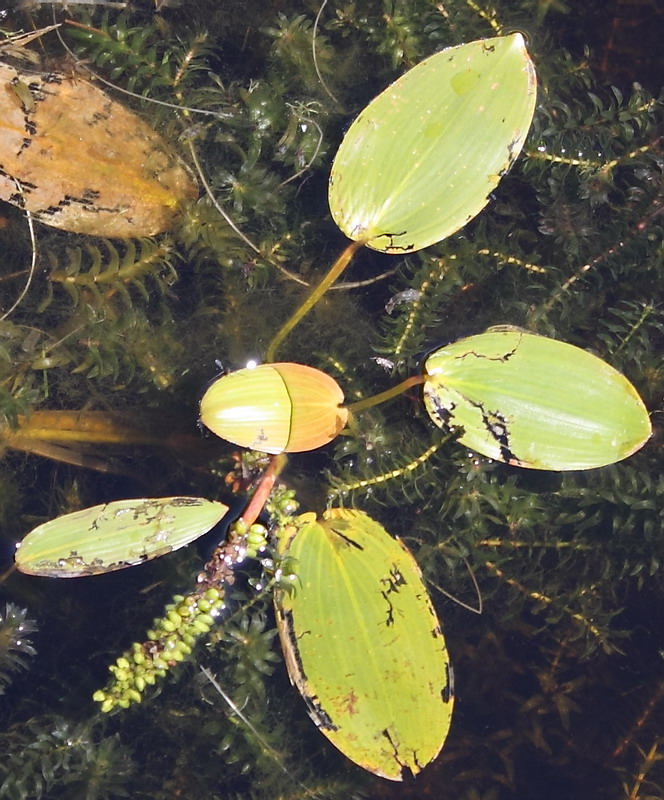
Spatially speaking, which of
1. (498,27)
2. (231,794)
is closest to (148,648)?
(231,794)

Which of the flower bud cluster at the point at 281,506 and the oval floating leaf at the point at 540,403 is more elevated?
the oval floating leaf at the point at 540,403

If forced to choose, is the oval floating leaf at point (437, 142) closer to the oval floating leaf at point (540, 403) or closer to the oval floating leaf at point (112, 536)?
the oval floating leaf at point (540, 403)

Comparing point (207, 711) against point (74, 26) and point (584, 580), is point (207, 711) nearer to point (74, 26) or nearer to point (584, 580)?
point (584, 580)

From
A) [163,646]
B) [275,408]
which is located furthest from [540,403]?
[163,646]

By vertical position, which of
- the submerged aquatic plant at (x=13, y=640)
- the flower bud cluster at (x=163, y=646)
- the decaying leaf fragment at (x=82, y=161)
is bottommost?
the submerged aquatic plant at (x=13, y=640)

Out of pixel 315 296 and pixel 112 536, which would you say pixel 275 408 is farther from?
pixel 112 536

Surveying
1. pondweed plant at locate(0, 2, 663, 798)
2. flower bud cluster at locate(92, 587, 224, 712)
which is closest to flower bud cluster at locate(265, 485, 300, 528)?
pondweed plant at locate(0, 2, 663, 798)

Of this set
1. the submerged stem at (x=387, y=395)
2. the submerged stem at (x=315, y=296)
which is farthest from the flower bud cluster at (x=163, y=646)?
the submerged stem at (x=315, y=296)
